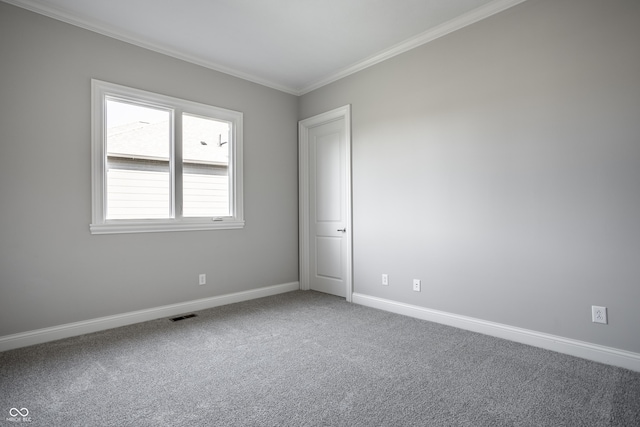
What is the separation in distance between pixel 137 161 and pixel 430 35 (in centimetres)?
321

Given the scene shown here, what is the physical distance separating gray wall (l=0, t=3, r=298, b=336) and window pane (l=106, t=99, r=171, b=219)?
208mm

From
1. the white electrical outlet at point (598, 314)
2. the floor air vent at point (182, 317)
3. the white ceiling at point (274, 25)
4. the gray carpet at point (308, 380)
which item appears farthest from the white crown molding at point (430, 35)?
the floor air vent at point (182, 317)

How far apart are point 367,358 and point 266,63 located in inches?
132

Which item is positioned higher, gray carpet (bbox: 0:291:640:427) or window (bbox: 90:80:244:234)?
window (bbox: 90:80:244:234)

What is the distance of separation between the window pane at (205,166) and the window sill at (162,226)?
0.11m

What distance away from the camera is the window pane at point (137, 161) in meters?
3.27

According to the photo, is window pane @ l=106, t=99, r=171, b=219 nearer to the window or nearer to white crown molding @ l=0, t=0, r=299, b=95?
the window

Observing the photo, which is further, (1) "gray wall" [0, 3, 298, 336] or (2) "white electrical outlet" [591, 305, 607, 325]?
(1) "gray wall" [0, 3, 298, 336]

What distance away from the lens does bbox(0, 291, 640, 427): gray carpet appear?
1788 mm

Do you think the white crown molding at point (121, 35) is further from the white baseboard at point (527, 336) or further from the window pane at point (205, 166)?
the white baseboard at point (527, 336)

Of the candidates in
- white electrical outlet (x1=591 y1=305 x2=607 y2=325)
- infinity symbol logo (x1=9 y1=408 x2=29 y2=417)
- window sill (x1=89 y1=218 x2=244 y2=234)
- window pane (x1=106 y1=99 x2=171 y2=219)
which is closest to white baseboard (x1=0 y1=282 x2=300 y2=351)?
window sill (x1=89 y1=218 x2=244 y2=234)

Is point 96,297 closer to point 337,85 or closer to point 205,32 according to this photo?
point 205,32

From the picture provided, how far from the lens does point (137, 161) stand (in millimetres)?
3410

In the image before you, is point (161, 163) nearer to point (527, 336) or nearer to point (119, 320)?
point (119, 320)
